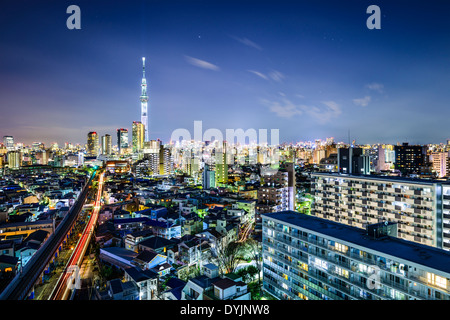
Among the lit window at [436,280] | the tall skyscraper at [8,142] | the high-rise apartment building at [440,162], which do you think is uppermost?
the tall skyscraper at [8,142]

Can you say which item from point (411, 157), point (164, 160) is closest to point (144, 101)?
point (164, 160)

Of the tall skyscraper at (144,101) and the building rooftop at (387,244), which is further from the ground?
the tall skyscraper at (144,101)

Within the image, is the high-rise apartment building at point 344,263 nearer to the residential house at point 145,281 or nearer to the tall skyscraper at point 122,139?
the residential house at point 145,281

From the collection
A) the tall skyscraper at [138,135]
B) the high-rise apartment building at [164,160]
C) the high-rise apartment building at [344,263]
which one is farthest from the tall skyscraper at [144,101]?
the high-rise apartment building at [344,263]

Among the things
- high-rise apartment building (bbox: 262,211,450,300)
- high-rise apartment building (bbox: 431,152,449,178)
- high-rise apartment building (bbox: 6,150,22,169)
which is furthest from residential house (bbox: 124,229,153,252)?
high-rise apartment building (bbox: 6,150,22,169)

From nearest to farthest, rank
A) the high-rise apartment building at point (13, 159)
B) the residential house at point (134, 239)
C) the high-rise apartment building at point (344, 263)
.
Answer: the high-rise apartment building at point (344, 263)
the residential house at point (134, 239)
the high-rise apartment building at point (13, 159)

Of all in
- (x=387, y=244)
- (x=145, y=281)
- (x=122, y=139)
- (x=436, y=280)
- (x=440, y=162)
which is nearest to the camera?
(x=436, y=280)

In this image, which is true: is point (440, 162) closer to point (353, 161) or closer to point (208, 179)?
point (353, 161)
